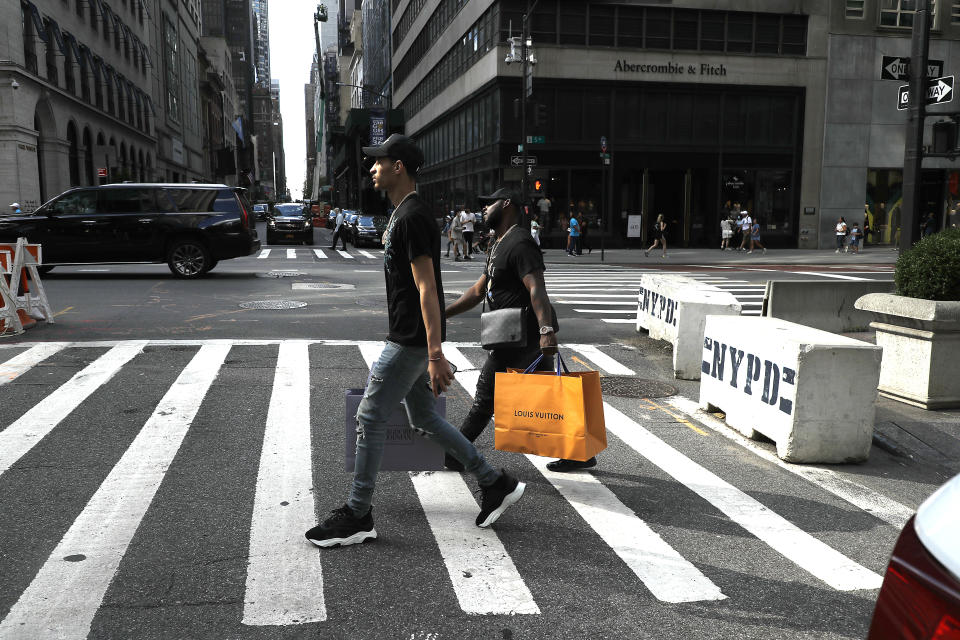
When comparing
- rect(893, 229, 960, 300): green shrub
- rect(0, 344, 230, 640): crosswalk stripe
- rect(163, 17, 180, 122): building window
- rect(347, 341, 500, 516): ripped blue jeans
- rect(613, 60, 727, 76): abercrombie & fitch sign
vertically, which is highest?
rect(163, 17, 180, 122): building window

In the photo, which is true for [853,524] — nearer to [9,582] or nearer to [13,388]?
[9,582]

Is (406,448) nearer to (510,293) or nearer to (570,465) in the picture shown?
(510,293)

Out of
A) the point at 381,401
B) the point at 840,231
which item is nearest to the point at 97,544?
the point at 381,401

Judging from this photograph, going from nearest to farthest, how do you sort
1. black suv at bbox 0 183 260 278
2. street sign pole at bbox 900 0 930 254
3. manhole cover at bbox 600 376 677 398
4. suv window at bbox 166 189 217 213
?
manhole cover at bbox 600 376 677 398, street sign pole at bbox 900 0 930 254, black suv at bbox 0 183 260 278, suv window at bbox 166 189 217 213

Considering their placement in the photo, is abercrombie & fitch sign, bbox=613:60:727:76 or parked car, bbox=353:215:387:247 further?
abercrombie & fitch sign, bbox=613:60:727:76

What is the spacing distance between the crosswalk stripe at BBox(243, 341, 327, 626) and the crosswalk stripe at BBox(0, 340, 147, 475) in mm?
1717

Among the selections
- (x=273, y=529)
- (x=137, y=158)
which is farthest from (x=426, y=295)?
(x=137, y=158)

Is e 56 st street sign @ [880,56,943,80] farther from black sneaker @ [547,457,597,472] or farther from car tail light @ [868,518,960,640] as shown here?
car tail light @ [868,518,960,640]

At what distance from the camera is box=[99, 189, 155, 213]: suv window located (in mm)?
17688

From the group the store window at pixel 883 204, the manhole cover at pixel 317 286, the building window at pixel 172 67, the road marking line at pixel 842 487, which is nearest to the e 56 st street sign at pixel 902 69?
the road marking line at pixel 842 487

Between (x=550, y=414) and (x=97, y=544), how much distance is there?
2.54 m

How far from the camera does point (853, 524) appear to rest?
462cm

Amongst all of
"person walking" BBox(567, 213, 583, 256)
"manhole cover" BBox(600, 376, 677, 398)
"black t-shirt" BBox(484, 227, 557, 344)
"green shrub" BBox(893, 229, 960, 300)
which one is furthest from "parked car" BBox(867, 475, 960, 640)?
"person walking" BBox(567, 213, 583, 256)

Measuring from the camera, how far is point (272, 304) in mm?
13852
